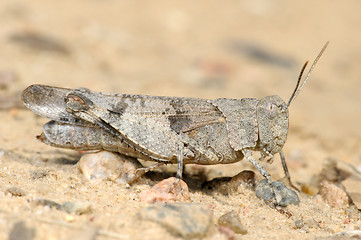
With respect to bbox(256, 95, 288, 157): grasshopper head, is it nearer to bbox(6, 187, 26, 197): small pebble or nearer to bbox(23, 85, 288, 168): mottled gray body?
bbox(23, 85, 288, 168): mottled gray body

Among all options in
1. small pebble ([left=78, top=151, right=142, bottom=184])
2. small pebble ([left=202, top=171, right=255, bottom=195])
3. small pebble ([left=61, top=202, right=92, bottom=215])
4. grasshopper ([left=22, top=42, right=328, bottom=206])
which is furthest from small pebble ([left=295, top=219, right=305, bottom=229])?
small pebble ([left=61, top=202, right=92, bottom=215])

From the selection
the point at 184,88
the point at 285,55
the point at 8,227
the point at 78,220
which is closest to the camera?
the point at 8,227

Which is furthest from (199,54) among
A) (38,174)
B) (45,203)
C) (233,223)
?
(45,203)

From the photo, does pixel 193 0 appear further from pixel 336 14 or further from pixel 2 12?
pixel 2 12

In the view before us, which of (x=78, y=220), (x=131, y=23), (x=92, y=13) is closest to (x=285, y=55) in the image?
(x=131, y=23)

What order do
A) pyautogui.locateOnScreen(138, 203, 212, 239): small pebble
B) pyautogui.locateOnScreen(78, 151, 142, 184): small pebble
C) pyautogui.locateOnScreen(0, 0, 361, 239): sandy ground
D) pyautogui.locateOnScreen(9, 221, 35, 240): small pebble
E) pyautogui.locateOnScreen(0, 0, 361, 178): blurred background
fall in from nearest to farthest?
pyautogui.locateOnScreen(9, 221, 35, 240): small pebble
pyautogui.locateOnScreen(138, 203, 212, 239): small pebble
pyautogui.locateOnScreen(0, 0, 361, 239): sandy ground
pyautogui.locateOnScreen(78, 151, 142, 184): small pebble
pyautogui.locateOnScreen(0, 0, 361, 178): blurred background

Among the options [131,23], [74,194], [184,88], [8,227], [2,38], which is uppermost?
[131,23]

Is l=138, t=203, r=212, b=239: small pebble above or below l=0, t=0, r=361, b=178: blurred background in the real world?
below
